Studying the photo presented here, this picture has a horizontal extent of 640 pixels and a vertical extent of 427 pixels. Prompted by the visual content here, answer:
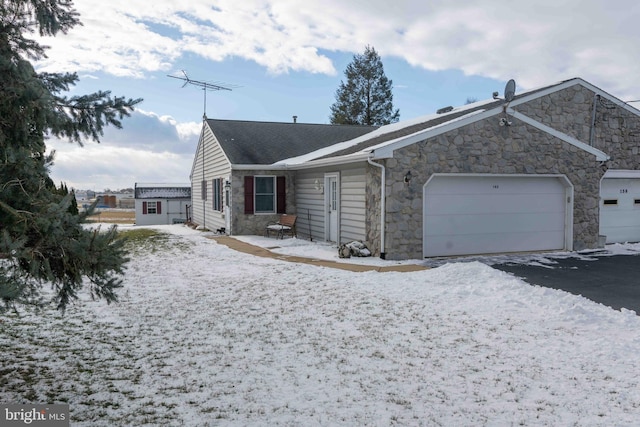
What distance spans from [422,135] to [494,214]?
9.39 feet

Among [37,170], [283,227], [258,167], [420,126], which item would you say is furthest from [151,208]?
[37,170]

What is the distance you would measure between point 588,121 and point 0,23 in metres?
14.5

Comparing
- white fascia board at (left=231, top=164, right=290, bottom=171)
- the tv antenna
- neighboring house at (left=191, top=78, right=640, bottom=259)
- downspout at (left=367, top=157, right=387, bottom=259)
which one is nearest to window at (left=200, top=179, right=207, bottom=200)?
the tv antenna

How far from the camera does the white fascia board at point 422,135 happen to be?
9992 millimetres

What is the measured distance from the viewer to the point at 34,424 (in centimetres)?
327

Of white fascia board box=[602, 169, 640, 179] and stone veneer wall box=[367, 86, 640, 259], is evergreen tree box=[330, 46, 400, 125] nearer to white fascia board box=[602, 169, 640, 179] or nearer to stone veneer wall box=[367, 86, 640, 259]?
stone veneer wall box=[367, 86, 640, 259]

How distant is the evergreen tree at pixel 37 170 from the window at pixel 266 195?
11.7 meters

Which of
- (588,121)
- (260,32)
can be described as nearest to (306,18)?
(260,32)

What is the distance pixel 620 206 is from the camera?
45.1 feet

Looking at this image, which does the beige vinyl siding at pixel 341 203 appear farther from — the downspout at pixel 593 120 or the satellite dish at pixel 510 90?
the downspout at pixel 593 120

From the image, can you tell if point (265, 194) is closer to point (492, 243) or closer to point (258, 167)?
point (258, 167)

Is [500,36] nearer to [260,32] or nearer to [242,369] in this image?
[260,32]

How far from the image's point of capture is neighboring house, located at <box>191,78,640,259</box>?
34.2 ft

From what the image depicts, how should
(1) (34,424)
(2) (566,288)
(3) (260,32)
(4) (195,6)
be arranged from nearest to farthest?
(1) (34,424) < (2) (566,288) < (4) (195,6) < (3) (260,32)
